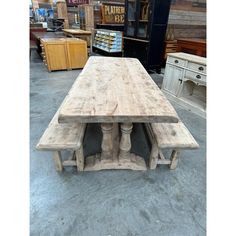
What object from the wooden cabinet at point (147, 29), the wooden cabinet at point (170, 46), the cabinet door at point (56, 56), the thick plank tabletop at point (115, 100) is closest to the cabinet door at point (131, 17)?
the wooden cabinet at point (147, 29)

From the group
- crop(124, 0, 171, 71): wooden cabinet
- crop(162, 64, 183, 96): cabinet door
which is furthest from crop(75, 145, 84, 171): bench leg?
crop(124, 0, 171, 71): wooden cabinet

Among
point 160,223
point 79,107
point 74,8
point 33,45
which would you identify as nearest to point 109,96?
point 79,107

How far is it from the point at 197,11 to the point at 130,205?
5.26m

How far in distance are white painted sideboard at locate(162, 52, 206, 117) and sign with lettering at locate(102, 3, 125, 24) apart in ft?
13.7

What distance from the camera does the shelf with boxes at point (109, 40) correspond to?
4939 millimetres

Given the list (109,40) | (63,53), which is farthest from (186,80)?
(109,40)

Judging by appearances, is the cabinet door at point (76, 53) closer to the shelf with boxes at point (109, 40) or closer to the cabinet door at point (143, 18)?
the shelf with boxes at point (109, 40)

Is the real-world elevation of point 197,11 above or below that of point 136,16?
above

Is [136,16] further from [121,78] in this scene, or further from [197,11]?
[121,78]

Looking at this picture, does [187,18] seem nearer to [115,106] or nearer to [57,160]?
[115,106]

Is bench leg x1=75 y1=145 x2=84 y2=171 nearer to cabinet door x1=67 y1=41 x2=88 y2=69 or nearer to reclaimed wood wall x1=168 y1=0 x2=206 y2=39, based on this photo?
cabinet door x1=67 y1=41 x2=88 y2=69

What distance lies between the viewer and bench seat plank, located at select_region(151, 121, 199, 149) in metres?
1.38

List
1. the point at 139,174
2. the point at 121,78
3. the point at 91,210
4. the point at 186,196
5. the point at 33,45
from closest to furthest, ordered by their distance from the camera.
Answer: the point at 91,210 → the point at 186,196 → the point at 139,174 → the point at 121,78 → the point at 33,45
